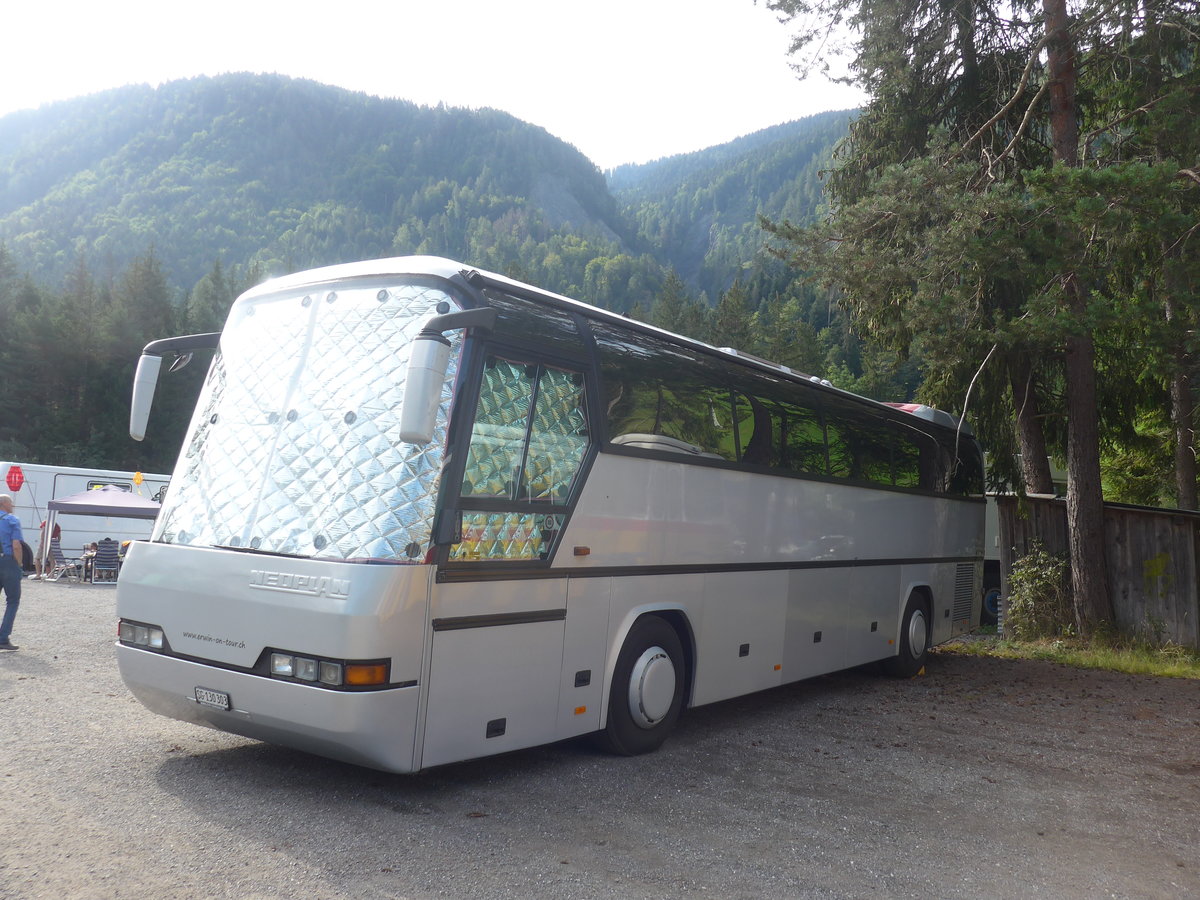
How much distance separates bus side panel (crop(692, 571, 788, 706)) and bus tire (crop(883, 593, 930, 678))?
3529mm

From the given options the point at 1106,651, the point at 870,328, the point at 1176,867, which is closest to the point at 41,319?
the point at 870,328

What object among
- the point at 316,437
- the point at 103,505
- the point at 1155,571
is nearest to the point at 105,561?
the point at 103,505

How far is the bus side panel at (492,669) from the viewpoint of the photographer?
530 cm

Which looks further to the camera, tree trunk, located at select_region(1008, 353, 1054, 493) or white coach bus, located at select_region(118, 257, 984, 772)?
tree trunk, located at select_region(1008, 353, 1054, 493)

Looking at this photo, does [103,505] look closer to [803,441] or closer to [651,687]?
[803,441]

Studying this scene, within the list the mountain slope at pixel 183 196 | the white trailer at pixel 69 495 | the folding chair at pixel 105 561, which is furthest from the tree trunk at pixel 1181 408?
the mountain slope at pixel 183 196

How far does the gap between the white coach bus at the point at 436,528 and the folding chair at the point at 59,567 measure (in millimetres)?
20028

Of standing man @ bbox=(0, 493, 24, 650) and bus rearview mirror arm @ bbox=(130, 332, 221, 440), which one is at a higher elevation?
bus rearview mirror arm @ bbox=(130, 332, 221, 440)

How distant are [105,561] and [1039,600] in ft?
68.4

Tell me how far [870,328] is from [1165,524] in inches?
206

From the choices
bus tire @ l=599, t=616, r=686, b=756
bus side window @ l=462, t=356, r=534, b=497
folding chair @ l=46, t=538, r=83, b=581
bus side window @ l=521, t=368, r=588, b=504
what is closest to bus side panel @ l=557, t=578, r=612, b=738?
bus tire @ l=599, t=616, r=686, b=756

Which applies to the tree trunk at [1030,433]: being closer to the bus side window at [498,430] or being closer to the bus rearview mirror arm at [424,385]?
the bus side window at [498,430]

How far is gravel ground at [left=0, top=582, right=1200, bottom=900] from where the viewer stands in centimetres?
441

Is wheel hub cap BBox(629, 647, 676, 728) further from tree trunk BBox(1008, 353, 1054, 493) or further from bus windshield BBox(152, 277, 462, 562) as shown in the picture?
tree trunk BBox(1008, 353, 1054, 493)
